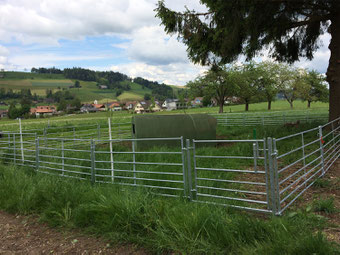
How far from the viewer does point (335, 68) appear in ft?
33.9

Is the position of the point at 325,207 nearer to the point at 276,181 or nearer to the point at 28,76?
the point at 276,181

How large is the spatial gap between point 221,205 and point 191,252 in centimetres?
121

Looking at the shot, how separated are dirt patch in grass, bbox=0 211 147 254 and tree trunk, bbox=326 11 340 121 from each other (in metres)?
10.5

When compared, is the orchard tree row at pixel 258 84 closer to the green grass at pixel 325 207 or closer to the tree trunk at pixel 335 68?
the tree trunk at pixel 335 68

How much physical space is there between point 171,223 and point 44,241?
1998mm

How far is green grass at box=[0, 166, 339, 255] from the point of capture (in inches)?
115

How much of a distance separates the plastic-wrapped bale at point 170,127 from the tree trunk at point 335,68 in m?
5.04

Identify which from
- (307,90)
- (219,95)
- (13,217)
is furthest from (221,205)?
(307,90)

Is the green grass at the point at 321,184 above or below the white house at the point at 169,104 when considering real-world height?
below

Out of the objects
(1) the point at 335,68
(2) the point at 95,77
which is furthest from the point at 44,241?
(2) the point at 95,77

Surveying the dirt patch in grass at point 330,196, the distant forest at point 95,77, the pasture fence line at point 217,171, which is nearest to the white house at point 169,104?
the distant forest at point 95,77

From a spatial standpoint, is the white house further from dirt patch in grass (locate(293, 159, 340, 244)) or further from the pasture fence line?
dirt patch in grass (locate(293, 159, 340, 244))

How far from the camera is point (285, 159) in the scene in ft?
24.6

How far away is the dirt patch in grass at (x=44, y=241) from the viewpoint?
3.51m
